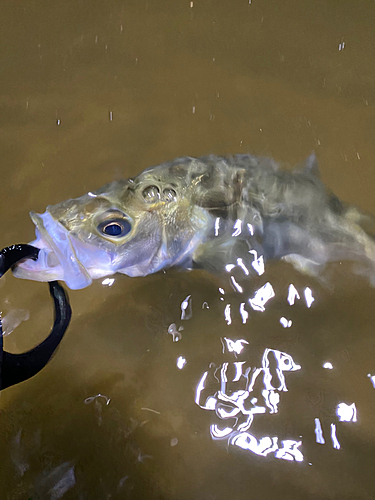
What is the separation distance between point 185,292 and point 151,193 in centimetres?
26

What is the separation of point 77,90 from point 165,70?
0.29 meters

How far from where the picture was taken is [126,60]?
1346 millimetres

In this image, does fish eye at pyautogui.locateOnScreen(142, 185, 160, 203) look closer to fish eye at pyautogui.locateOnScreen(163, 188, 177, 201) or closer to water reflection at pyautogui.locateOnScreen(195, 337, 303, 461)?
fish eye at pyautogui.locateOnScreen(163, 188, 177, 201)

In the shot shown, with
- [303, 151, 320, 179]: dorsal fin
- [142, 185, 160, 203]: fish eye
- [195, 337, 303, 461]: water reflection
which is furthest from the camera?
[303, 151, 320, 179]: dorsal fin

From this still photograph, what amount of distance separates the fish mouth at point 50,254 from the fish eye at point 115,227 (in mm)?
78

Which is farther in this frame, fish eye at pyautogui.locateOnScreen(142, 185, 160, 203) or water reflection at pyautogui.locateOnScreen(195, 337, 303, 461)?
fish eye at pyautogui.locateOnScreen(142, 185, 160, 203)

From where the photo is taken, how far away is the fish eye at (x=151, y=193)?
37.3 inches

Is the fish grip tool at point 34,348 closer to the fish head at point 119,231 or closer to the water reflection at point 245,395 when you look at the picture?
the fish head at point 119,231

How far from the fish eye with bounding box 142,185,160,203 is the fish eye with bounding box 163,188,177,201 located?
0.06 feet

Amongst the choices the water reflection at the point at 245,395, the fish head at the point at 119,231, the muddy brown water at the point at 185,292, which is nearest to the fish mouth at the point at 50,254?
the fish head at the point at 119,231

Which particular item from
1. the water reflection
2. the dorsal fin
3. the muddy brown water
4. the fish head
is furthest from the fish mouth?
the dorsal fin

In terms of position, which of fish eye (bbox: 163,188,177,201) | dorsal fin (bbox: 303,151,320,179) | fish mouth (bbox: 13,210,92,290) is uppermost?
dorsal fin (bbox: 303,151,320,179)

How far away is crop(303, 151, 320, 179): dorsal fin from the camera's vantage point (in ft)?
3.47

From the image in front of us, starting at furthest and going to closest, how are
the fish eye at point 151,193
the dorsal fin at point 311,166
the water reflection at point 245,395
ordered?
the dorsal fin at point 311,166
the fish eye at point 151,193
the water reflection at point 245,395
